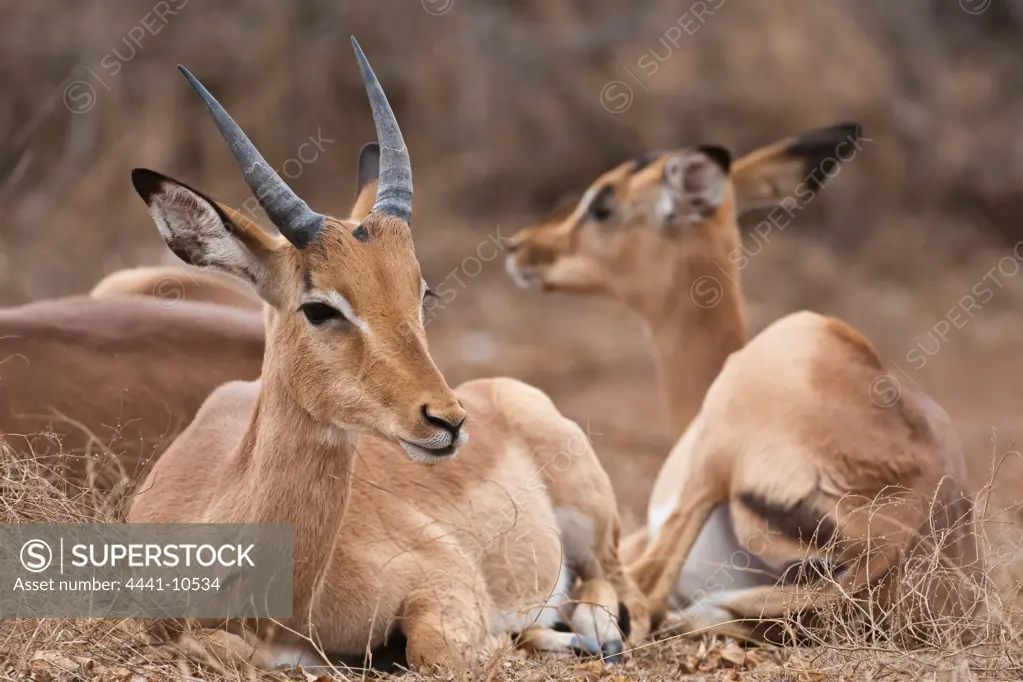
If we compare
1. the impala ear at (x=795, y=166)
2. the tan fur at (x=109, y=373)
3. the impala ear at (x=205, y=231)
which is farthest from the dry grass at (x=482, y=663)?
the impala ear at (x=795, y=166)

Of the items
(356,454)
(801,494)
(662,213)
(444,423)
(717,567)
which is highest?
(662,213)

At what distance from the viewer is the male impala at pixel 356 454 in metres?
3.86

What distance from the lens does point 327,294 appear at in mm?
3895

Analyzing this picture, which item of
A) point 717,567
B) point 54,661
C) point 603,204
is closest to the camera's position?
point 54,661

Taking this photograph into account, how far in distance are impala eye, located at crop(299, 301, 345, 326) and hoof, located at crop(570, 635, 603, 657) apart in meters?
1.50

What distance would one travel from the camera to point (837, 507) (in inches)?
192

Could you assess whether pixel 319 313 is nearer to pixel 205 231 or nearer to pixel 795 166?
pixel 205 231

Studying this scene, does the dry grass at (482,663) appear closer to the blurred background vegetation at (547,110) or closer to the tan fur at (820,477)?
the tan fur at (820,477)

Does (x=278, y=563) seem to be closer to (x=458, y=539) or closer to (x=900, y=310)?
(x=458, y=539)

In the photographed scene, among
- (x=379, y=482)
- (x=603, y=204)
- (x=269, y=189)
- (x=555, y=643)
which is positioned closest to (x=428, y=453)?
(x=269, y=189)

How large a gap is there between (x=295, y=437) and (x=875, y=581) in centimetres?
207

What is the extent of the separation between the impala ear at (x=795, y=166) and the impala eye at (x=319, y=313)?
4.07 m

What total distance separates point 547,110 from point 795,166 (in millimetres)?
8385

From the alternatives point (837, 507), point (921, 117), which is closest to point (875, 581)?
point (837, 507)
